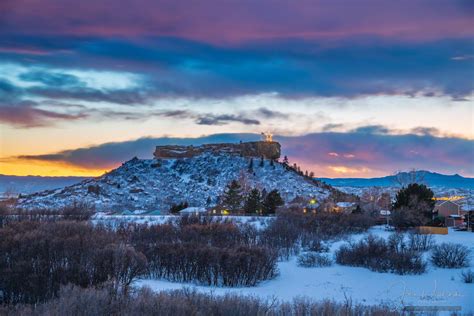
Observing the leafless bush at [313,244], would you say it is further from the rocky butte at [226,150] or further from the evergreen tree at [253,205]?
the rocky butte at [226,150]

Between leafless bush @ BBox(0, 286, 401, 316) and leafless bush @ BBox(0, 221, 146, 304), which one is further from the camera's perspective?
leafless bush @ BBox(0, 221, 146, 304)

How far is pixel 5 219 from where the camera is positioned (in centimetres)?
3011

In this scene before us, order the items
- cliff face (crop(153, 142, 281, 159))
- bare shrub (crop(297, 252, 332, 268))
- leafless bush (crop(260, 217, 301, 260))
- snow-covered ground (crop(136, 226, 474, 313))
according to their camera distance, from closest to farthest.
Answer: snow-covered ground (crop(136, 226, 474, 313)) → bare shrub (crop(297, 252, 332, 268)) → leafless bush (crop(260, 217, 301, 260)) → cliff face (crop(153, 142, 281, 159))

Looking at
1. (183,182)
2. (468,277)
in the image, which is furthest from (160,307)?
(183,182)

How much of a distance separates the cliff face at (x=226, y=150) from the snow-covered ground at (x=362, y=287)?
332 feet

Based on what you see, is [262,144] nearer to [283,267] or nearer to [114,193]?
[114,193]

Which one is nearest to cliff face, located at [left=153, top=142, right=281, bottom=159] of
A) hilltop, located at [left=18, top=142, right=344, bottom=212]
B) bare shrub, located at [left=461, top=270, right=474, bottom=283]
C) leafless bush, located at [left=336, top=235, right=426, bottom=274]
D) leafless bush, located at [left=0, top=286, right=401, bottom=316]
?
hilltop, located at [left=18, top=142, right=344, bottom=212]

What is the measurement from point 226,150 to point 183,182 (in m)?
30.5

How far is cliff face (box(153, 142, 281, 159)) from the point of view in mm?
125500

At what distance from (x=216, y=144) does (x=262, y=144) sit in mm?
12696

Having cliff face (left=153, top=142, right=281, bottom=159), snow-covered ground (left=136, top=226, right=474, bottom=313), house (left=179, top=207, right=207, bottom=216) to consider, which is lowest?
snow-covered ground (left=136, top=226, right=474, bottom=313)

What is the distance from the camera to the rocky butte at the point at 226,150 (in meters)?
126

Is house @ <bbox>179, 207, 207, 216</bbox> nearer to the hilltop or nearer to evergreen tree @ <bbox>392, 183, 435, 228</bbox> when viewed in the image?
evergreen tree @ <bbox>392, 183, 435, 228</bbox>

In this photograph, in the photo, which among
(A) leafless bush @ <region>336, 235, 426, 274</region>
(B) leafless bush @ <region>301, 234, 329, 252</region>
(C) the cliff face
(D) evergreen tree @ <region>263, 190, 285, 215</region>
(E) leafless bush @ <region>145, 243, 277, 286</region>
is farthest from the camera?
(C) the cliff face
